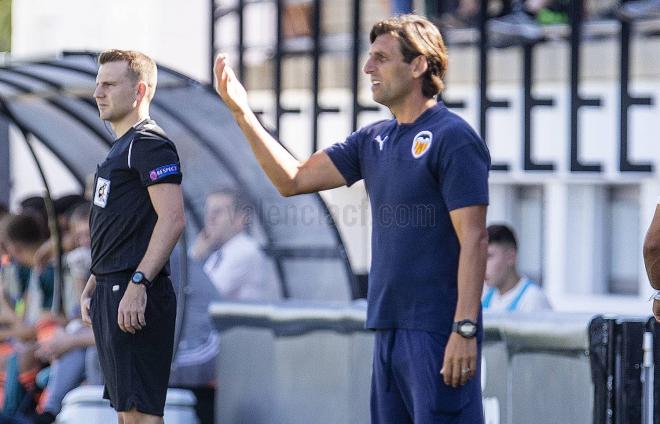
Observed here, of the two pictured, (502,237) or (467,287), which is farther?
(502,237)

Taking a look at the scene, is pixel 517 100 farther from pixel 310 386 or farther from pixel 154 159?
pixel 154 159

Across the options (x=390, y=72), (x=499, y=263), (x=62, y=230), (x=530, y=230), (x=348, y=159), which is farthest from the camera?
(x=530, y=230)

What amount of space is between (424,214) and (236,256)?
160 inches

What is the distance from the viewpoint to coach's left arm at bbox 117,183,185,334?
500cm

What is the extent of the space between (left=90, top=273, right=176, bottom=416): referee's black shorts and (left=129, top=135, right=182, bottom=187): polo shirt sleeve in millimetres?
353

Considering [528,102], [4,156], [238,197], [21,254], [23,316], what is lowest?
[23,316]

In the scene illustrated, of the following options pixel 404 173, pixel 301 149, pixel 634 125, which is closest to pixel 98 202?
pixel 404 173

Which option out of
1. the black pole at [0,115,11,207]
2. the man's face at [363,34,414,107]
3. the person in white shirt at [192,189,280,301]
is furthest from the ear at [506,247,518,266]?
the black pole at [0,115,11,207]

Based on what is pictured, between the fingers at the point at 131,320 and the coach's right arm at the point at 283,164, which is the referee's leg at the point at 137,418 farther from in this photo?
the coach's right arm at the point at 283,164

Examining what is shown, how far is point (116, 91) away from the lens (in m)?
5.21

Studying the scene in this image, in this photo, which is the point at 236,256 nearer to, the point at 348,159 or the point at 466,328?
the point at 348,159

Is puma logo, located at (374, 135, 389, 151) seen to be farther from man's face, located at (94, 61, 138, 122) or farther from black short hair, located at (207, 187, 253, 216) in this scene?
black short hair, located at (207, 187, 253, 216)

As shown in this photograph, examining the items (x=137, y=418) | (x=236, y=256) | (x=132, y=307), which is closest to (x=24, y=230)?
(x=236, y=256)

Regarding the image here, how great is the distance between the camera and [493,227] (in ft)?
25.1
